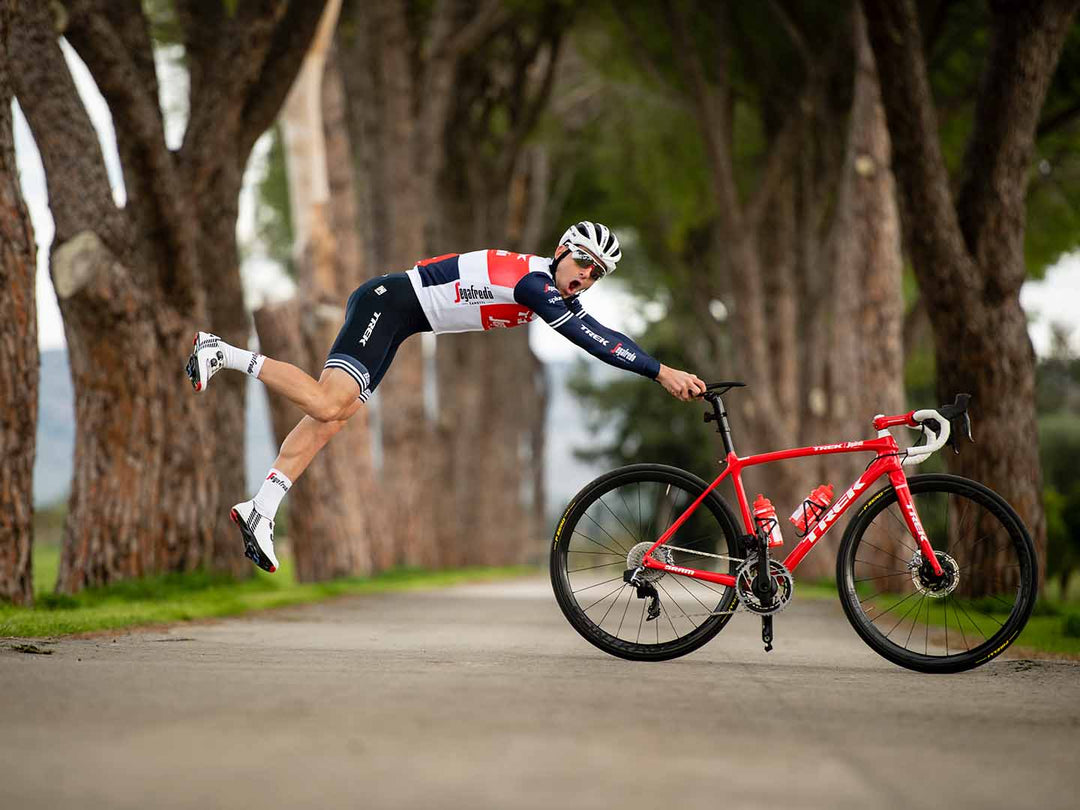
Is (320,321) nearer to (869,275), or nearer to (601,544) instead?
(869,275)

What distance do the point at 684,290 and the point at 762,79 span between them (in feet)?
28.3

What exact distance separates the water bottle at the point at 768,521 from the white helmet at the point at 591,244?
51.5 inches

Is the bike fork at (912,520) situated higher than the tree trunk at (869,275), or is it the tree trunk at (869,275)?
the tree trunk at (869,275)

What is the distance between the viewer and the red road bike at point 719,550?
650 cm

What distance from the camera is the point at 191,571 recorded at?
11.7 m

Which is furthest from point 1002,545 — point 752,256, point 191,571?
point 752,256

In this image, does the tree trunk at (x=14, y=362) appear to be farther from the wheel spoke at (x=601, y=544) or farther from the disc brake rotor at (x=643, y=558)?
the disc brake rotor at (x=643, y=558)


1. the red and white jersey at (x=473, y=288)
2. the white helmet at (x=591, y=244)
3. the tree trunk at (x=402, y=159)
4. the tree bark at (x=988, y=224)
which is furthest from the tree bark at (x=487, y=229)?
the white helmet at (x=591, y=244)

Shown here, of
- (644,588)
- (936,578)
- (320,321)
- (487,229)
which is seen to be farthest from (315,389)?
(487,229)

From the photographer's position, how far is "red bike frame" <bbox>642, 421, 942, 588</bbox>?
657cm

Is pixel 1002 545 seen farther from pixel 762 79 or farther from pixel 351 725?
pixel 762 79

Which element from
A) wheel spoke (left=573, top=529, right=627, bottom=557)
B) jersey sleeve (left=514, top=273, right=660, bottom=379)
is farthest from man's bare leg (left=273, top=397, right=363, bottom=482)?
wheel spoke (left=573, top=529, right=627, bottom=557)

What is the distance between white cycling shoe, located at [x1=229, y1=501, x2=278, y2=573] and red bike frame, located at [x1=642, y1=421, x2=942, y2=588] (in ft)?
5.87

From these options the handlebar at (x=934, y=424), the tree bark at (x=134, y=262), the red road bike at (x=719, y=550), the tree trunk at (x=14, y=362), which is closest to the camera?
the red road bike at (x=719, y=550)
